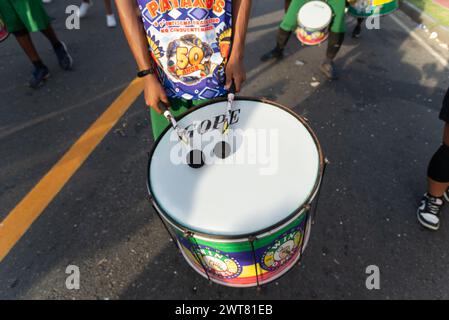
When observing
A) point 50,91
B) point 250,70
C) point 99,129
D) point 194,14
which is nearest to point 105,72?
point 50,91

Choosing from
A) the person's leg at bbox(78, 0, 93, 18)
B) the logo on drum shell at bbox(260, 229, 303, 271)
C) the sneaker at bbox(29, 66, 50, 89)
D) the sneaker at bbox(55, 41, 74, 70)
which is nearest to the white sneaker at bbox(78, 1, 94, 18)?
the person's leg at bbox(78, 0, 93, 18)

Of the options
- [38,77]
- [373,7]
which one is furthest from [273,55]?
[38,77]

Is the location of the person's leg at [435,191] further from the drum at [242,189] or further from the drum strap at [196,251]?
the drum strap at [196,251]

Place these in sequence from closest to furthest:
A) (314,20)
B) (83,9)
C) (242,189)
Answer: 1. (242,189)
2. (314,20)
3. (83,9)

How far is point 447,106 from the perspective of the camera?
1.76 meters

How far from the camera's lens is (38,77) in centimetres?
357

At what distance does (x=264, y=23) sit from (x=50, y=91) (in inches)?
129

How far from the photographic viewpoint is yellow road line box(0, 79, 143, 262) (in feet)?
7.26

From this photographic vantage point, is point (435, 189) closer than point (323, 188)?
Yes

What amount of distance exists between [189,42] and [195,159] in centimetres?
58

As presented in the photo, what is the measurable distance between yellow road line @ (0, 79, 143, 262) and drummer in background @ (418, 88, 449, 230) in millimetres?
2747

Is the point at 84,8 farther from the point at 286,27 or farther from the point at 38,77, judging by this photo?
the point at 286,27

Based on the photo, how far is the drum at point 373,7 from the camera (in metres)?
3.25

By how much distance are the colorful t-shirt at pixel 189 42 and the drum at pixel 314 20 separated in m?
1.89
